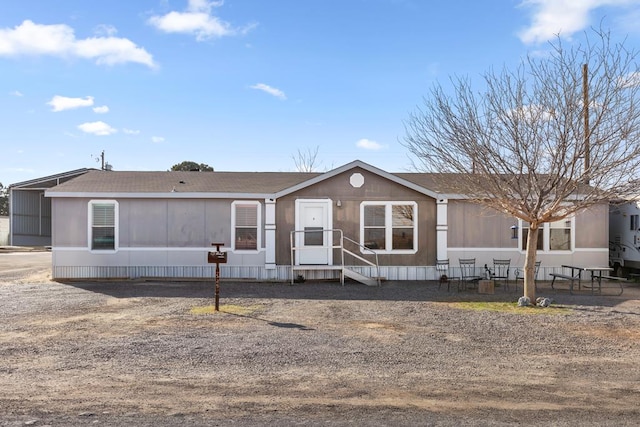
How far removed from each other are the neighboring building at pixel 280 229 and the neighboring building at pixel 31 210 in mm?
20288

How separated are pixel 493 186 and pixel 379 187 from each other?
5441 mm

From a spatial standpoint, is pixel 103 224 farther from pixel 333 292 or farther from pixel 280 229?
pixel 333 292

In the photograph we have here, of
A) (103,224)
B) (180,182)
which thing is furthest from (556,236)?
(103,224)

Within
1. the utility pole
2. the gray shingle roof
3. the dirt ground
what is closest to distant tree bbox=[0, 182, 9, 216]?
the gray shingle roof

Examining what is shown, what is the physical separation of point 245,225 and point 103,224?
445 cm

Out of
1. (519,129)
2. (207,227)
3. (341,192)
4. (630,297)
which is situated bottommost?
(630,297)

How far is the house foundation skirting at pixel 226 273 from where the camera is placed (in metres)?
16.5

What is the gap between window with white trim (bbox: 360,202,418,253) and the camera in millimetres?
16719

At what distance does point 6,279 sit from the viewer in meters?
16.7

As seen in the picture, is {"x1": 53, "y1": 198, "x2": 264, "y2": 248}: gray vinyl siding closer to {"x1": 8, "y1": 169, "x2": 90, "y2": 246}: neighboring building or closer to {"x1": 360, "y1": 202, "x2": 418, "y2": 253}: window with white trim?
{"x1": 360, "y1": 202, "x2": 418, "y2": 253}: window with white trim

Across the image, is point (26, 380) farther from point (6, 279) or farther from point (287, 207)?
point (6, 279)

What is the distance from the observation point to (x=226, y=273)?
16.7 meters

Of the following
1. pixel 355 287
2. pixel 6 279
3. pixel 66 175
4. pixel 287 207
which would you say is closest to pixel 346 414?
pixel 355 287

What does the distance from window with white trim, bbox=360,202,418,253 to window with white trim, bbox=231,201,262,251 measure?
3361 millimetres
